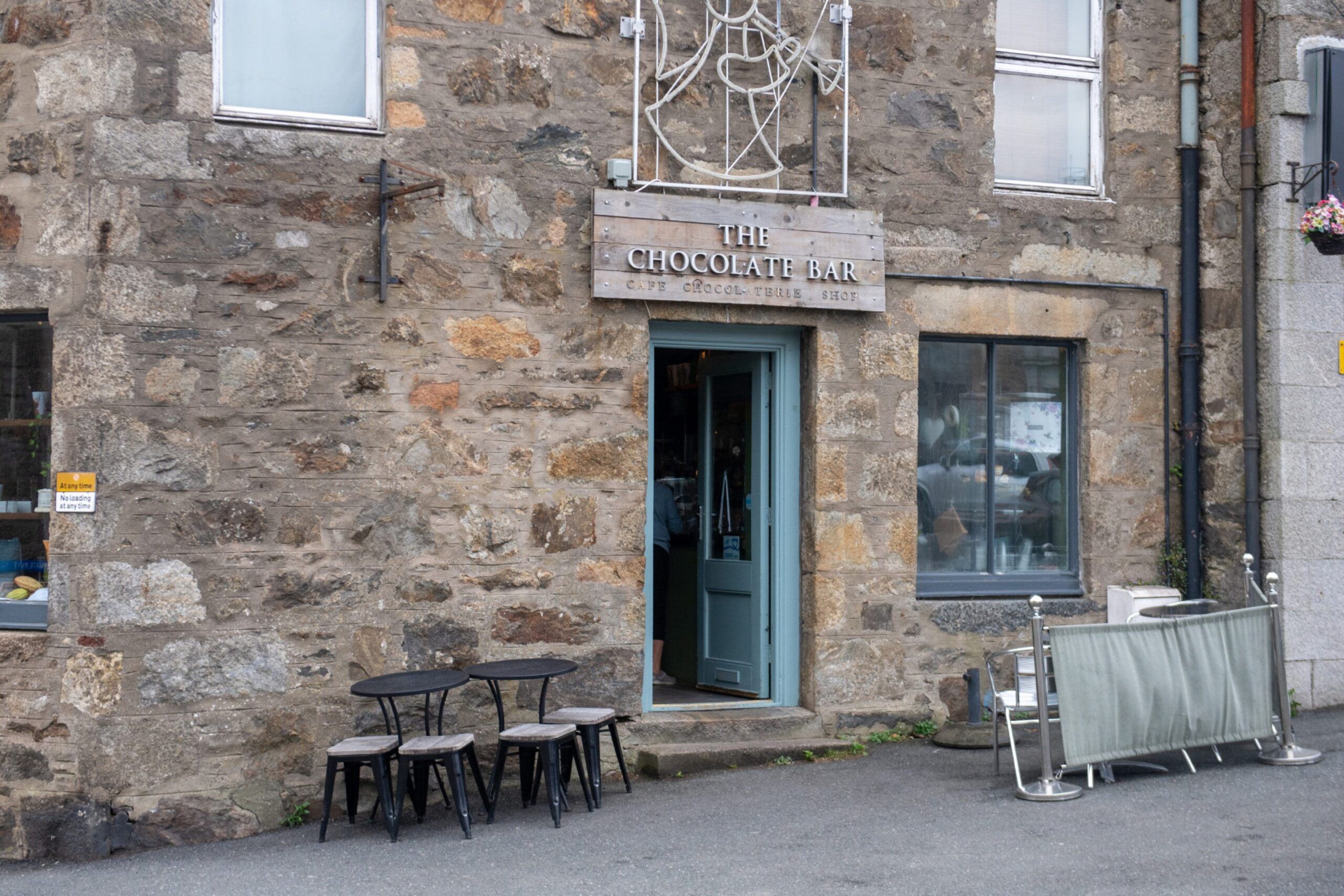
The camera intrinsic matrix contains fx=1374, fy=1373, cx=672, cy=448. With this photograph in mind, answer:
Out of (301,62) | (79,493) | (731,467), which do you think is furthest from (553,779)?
(301,62)

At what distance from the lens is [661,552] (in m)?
9.22

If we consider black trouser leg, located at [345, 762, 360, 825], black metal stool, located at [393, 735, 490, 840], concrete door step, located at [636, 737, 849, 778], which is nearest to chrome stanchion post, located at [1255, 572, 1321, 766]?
concrete door step, located at [636, 737, 849, 778]

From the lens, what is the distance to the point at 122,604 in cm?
683

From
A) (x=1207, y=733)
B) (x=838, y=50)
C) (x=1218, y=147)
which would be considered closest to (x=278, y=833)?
(x=1207, y=733)

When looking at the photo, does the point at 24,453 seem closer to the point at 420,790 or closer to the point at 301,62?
the point at 301,62

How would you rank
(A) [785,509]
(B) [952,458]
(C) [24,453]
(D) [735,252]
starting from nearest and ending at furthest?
(C) [24,453]
(D) [735,252]
(A) [785,509]
(B) [952,458]

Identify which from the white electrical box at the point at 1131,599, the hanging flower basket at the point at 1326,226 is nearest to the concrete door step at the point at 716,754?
the white electrical box at the point at 1131,599

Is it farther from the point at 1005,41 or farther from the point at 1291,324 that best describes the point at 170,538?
the point at 1291,324

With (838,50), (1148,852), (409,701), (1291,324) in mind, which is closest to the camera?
(1148,852)

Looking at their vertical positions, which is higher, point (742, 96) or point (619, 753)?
point (742, 96)

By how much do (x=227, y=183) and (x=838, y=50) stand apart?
358cm

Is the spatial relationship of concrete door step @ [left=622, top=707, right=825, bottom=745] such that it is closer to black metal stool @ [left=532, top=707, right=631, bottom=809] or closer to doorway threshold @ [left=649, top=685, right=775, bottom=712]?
doorway threshold @ [left=649, top=685, right=775, bottom=712]

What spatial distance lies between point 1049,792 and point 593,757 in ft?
7.33

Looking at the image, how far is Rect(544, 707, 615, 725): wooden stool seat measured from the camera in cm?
699
